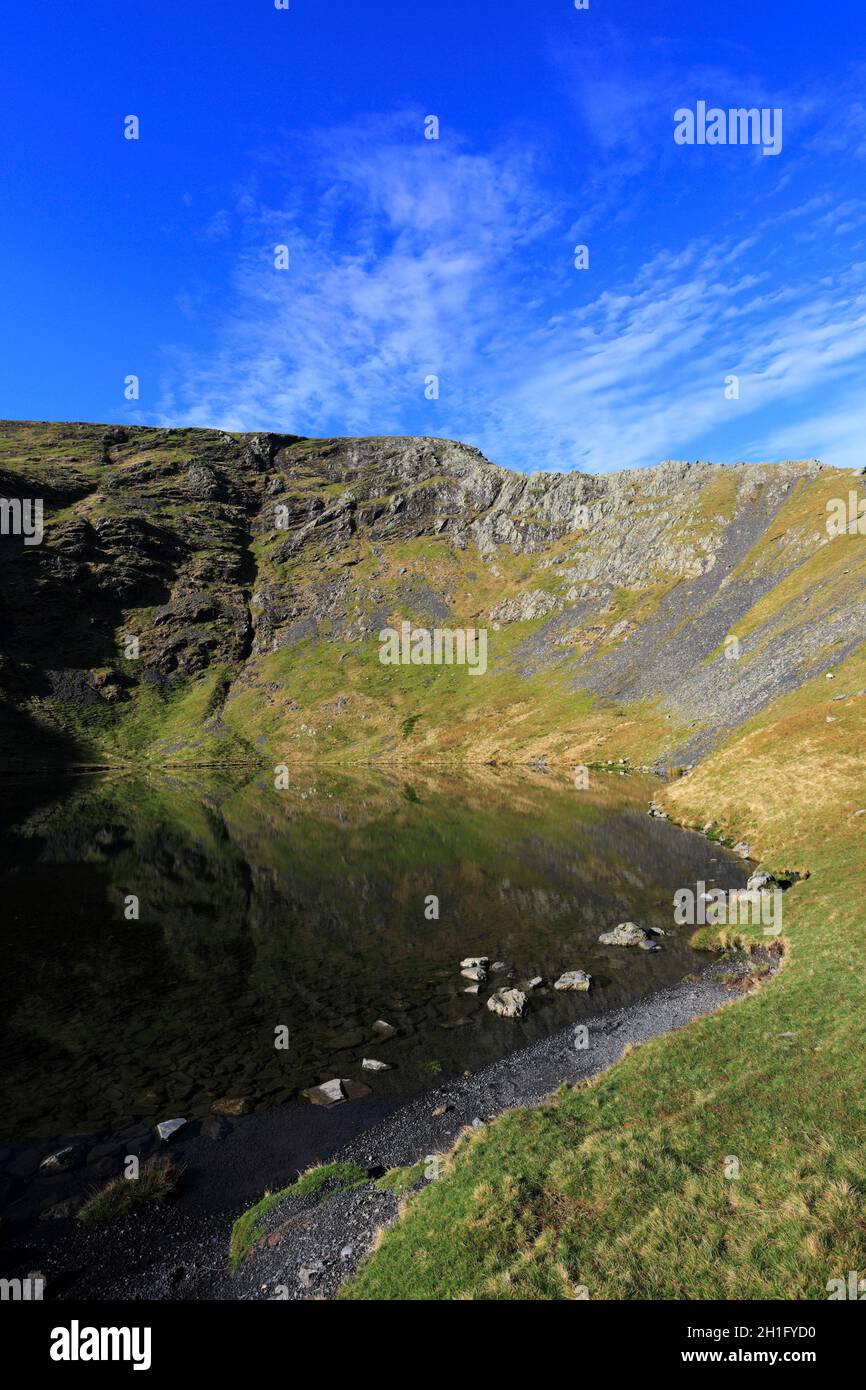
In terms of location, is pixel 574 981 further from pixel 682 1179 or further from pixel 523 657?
pixel 523 657

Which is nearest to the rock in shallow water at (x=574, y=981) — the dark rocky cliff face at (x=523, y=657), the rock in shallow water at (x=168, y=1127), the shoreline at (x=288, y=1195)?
the shoreline at (x=288, y=1195)

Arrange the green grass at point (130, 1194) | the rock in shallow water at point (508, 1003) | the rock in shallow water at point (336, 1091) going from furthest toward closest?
the rock in shallow water at point (508, 1003) < the rock in shallow water at point (336, 1091) < the green grass at point (130, 1194)

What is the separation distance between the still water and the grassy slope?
23.6ft

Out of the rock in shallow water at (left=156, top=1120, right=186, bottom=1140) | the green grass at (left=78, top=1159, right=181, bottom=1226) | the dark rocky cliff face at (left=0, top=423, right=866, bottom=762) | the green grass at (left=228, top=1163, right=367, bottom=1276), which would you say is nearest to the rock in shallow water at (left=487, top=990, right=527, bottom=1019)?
the green grass at (left=228, top=1163, right=367, bottom=1276)

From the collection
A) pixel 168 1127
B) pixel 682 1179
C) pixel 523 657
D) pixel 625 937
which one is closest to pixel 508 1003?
pixel 625 937

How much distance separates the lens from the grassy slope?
9898 millimetres

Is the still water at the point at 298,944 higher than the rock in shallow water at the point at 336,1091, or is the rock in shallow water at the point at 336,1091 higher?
the still water at the point at 298,944

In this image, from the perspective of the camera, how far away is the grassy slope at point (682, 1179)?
9898 millimetres

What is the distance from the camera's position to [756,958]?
28922mm

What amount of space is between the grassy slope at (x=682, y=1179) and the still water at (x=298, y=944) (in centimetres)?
718

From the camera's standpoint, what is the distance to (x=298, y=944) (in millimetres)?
35062

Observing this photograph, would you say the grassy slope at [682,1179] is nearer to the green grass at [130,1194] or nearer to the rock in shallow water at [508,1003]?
the rock in shallow water at [508,1003]
